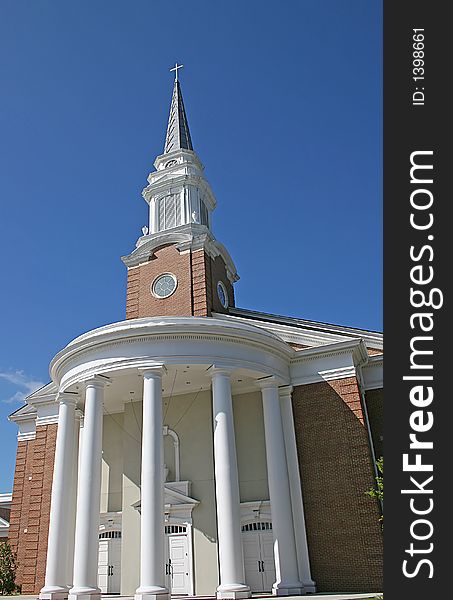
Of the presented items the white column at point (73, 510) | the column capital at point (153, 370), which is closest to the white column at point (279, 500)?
the column capital at point (153, 370)

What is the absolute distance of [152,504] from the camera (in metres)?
17.9

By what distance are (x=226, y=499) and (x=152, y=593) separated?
3531 mm

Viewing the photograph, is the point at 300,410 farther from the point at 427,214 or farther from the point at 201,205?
the point at 427,214

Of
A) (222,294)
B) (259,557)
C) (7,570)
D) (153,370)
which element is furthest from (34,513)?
(222,294)

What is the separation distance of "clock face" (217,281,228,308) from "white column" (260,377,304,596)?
8.76 m

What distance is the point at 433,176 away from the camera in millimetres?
7301

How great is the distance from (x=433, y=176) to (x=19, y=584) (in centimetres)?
2626

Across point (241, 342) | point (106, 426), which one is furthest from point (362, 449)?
point (106, 426)

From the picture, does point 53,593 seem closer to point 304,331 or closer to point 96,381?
point 96,381

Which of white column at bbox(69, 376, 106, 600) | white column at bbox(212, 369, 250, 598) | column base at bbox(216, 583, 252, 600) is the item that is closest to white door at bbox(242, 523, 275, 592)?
white column at bbox(212, 369, 250, 598)

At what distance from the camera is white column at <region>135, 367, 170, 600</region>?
17.1 meters

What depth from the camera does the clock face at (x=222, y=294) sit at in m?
30.1

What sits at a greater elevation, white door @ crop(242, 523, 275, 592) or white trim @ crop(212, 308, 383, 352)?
white trim @ crop(212, 308, 383, 352)

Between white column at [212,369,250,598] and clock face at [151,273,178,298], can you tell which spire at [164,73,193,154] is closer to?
clock face at [151,273,178,298]
